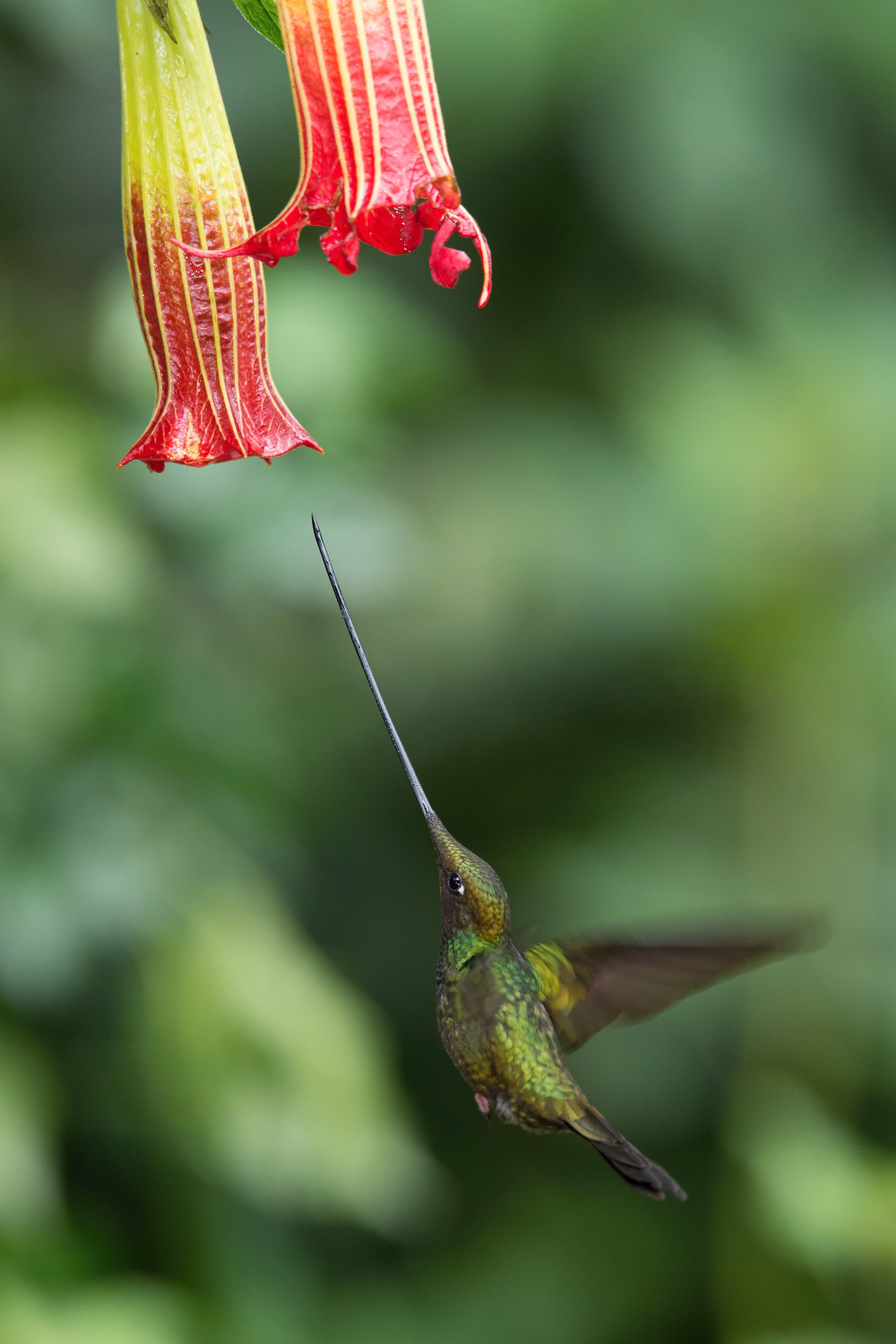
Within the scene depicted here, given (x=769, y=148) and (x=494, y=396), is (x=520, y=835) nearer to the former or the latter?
(x=494, y=396)

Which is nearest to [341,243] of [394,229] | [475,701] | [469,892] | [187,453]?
[394,229]

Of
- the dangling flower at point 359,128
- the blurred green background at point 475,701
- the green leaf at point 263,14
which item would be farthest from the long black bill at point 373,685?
the blurred green background at point 475,701

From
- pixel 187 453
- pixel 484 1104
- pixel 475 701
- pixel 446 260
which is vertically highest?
pixel 446 260

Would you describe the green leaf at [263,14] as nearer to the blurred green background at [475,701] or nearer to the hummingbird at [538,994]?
the hummingbird at [538,994]

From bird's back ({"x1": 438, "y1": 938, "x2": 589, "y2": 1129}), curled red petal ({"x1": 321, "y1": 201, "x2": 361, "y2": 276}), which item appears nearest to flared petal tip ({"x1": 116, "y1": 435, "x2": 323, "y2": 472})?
curled red petal ({"x1": 321, "y1": 201, "x2": 361, "y2": 276})

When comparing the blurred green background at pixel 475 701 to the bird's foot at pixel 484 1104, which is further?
the blurred green background at pixel 475 701

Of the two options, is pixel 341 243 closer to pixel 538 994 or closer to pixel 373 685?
pixel 373 685

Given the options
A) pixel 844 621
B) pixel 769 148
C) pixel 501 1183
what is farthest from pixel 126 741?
pixel 769 148

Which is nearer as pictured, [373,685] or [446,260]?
[446,260]
